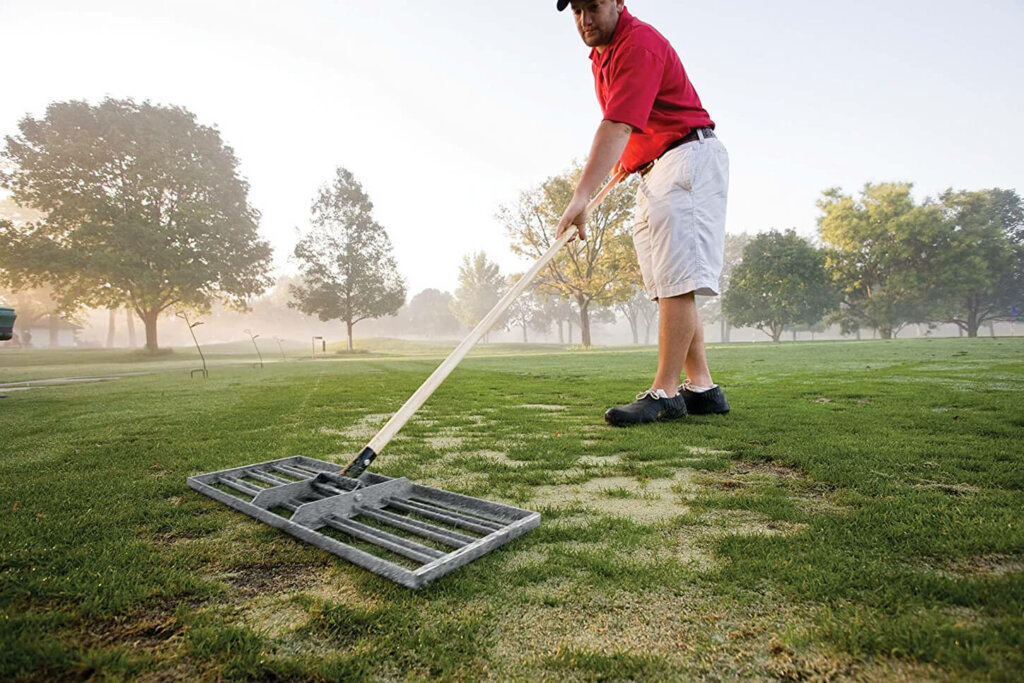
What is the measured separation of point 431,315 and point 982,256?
61591mm

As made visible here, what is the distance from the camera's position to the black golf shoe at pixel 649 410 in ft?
10.5

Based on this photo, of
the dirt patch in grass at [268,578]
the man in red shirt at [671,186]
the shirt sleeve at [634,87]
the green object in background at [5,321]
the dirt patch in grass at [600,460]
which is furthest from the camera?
the green object in background at [5,321]

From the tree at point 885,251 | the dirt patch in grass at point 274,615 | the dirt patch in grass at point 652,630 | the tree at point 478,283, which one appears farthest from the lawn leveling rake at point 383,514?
the tree at point 478,283

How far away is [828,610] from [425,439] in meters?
2.41

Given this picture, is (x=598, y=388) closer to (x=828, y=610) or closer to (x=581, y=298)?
(x=828, y=610)

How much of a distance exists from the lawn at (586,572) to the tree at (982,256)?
46278 mm

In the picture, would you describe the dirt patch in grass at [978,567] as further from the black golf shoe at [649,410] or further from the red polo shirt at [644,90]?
the red polo shirt at [644,90]

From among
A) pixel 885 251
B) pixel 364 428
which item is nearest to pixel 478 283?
pixel 885 251

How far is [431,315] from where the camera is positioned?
7456 cm

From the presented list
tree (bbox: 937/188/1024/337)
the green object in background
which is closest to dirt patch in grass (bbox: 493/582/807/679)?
the green object in background

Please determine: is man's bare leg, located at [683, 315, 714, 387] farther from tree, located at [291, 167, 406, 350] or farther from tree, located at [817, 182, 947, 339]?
tree, located at [817, 182, 947, 339]

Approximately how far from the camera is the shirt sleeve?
8.99 ft

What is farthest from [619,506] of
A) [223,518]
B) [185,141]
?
[185,141]

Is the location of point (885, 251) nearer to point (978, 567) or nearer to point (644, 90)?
point (644, 90)
